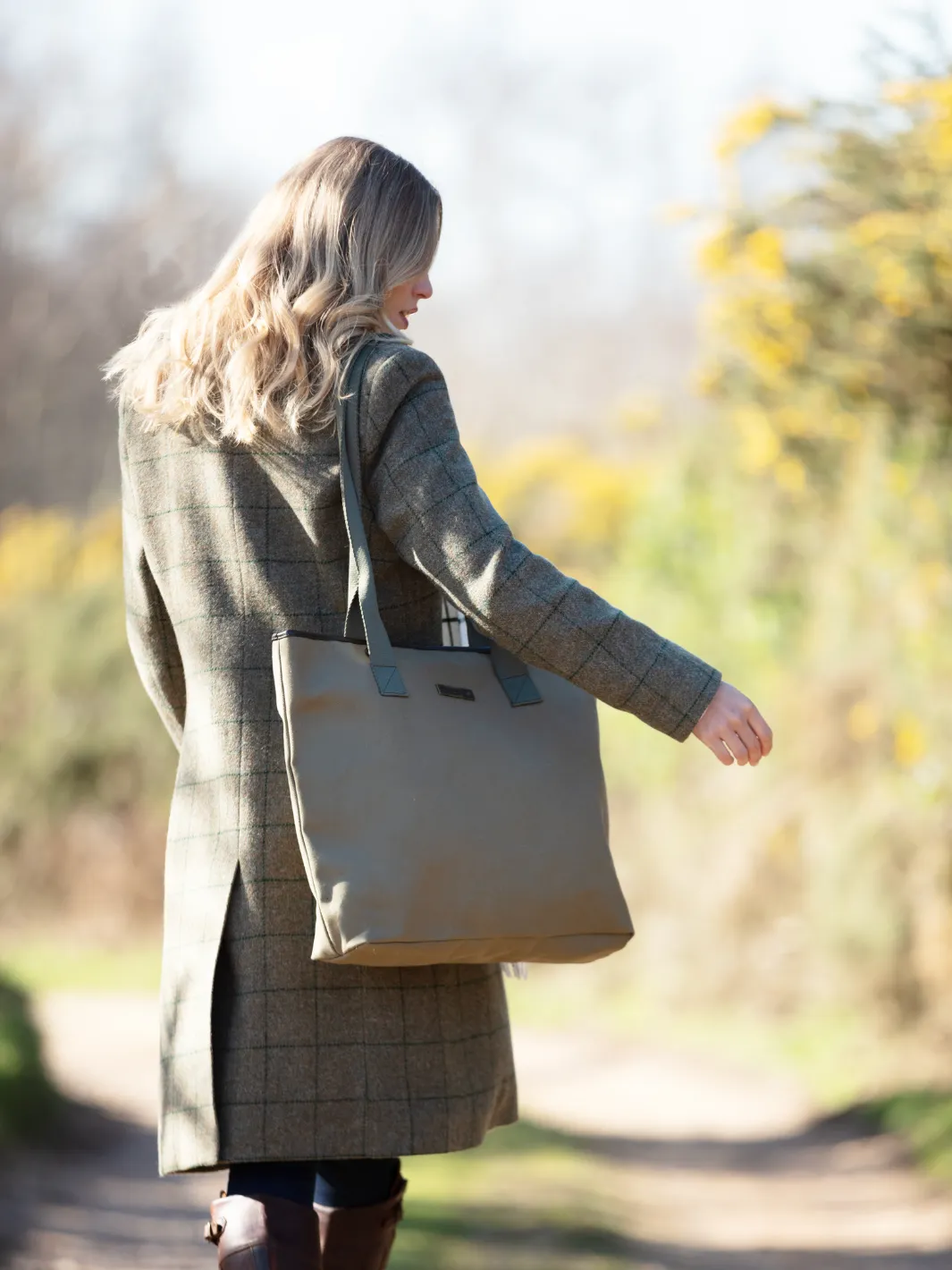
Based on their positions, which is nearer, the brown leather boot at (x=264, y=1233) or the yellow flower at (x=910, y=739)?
the brown leather boot at (x=264, y=1233)

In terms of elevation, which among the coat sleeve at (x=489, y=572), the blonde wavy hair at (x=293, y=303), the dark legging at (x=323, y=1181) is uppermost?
the blonde wavy hair at (x=293, y=303)

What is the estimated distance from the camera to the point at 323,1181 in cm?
190

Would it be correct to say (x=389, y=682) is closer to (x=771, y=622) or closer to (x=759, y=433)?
(x=759, y=433)

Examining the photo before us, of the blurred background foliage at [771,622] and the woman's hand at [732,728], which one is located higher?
the blurred background foliage at [771,622]

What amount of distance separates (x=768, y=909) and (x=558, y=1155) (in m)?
2.21

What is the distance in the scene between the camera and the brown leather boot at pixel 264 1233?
1.74 meters

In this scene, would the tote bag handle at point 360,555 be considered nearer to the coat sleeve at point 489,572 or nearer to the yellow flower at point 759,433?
the coat sleeve at point 489,572

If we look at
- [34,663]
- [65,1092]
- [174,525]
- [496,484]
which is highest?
[496,484]

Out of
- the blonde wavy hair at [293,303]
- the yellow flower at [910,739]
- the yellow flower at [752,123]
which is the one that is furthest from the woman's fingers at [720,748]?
the yellow flower at [910,739]

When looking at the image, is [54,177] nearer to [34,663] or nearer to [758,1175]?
[34,663]

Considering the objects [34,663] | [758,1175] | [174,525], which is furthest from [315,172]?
[34,663]

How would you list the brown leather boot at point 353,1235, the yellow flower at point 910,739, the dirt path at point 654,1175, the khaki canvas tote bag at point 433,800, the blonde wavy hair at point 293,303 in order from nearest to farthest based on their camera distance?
the khaki canvas tote bag at point 433,800 < the blonde wavy hair at point 293,303 < the brown leather boot at point 353,1235 < the dirt path at point 654,1175 < the yellow flower at point 910,739

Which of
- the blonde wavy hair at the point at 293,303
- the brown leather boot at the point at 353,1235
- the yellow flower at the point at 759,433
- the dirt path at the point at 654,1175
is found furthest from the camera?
the yellow flower at the point at 759,433

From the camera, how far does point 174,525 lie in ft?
6.20
